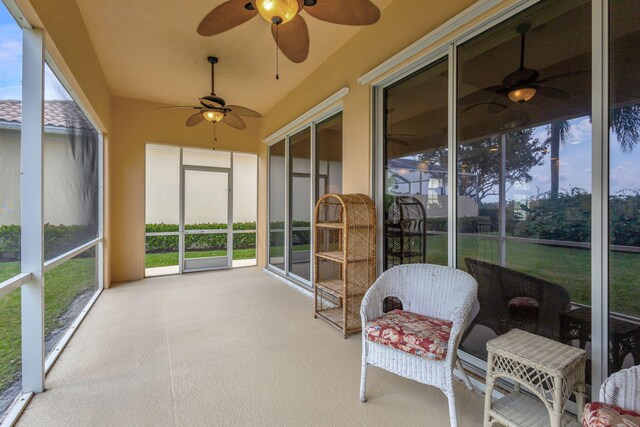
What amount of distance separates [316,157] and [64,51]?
3.06m

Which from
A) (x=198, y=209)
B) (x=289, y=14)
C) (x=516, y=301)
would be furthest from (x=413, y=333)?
(x=198, y=209)

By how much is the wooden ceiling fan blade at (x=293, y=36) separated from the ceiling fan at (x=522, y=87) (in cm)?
145

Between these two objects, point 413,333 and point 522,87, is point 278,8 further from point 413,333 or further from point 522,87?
point 413,333

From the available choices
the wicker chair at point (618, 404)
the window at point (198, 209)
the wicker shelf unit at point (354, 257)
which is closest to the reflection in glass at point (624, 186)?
the wicker chair at point (618, 404)

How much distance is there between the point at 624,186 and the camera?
1578mm

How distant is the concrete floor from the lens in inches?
74.2

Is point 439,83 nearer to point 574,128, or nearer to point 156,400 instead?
point 574,128

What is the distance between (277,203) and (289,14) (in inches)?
172

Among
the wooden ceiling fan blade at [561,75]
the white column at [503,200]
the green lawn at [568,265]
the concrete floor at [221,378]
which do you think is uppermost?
the wooden ceiling fan blade at [561,75]

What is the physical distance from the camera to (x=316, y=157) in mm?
4691

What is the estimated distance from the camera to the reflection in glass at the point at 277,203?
5789 mm

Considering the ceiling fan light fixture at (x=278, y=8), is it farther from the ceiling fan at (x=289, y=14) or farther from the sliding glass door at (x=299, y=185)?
the sliding glass door at (x=299, y=185)

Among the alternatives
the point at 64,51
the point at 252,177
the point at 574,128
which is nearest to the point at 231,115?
the point at 64,51

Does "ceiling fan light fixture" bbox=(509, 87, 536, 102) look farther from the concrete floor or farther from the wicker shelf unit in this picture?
the concrete floor
